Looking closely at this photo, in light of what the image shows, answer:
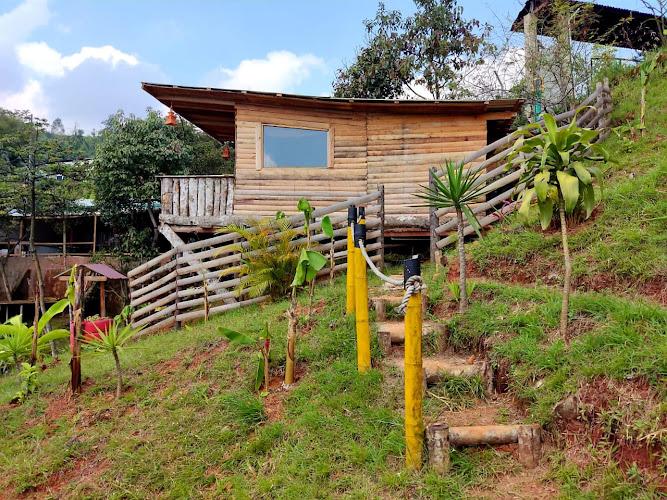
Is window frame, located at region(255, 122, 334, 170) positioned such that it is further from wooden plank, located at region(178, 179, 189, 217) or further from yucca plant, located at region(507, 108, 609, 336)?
yucca plant, located at region(507, 108, 609, 336)

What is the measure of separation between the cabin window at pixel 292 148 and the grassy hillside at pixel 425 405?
18.0 feet

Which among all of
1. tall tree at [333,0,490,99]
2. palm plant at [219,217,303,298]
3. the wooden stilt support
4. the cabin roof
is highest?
tall tree at [333,0,490,99]

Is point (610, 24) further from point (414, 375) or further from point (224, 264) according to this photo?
point (414, 375)

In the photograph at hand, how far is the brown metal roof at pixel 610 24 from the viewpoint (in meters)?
12.7

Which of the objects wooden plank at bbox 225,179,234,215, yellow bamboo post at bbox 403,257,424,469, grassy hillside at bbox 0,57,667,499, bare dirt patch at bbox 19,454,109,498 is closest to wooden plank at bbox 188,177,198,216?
wooden plank at bbox 225,179,234,215

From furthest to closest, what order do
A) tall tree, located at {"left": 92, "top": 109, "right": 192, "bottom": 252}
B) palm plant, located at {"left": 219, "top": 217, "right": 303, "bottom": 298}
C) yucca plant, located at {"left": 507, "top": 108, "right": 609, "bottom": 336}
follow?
tall tree, located at {"left": 92, "top": 109, "right": 192, "bottom": 252}
palm plant, located at {"left": 219, "top": 217, "right": 303, "bottom": 298}
yucca plant, located at {"left": 507, "top": 108, "right": 609, "bottom": 336}

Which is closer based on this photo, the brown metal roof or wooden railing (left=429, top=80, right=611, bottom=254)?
wooden railing (left=429, top=80, right=611, bottom=254)

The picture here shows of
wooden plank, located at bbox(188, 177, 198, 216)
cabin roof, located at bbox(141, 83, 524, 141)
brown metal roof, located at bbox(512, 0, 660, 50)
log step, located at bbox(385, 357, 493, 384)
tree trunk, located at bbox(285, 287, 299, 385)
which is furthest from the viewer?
brown metal roof, located at bbox(512, 0, 660, 50)

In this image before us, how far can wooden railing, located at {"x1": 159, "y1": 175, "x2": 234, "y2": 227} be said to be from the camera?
416 inches

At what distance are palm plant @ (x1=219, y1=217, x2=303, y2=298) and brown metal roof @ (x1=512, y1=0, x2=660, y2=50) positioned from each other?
1066cm

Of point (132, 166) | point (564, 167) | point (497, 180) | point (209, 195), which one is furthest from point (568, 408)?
point (132, 166)

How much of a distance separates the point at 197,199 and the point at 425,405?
8.67 metres

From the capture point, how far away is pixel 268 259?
7.46m

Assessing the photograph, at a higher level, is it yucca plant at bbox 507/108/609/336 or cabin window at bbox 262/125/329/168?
cabin window at bbox 262/125/329/168
